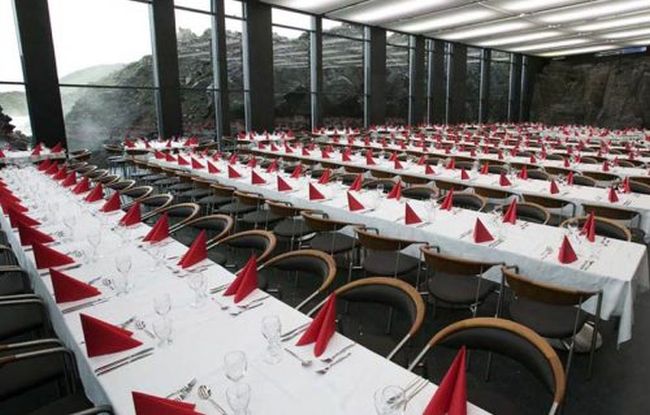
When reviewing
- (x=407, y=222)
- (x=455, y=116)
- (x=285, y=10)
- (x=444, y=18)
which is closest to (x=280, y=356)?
(x=407, y=222)

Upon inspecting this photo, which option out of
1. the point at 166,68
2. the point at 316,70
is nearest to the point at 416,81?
the point at 316,70

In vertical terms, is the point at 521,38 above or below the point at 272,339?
above

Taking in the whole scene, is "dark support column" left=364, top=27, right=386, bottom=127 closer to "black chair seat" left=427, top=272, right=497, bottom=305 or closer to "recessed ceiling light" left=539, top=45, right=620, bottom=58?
"recessed ceiling light" left=539, top=45, right=620, bottom=58

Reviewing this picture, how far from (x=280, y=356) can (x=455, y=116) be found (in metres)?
19.4

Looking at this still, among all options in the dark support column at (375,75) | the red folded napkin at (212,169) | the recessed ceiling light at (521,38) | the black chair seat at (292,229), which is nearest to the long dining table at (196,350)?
the black chair seat at (292,229)

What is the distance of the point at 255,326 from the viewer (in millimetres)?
2104

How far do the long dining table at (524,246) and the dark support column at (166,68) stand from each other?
746 cm

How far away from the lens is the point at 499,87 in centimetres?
2262

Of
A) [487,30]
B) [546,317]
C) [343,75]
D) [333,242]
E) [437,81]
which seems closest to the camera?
[546,317]

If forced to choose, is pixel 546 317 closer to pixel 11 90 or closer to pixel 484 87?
pixel 11 90

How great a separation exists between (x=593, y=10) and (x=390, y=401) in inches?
616

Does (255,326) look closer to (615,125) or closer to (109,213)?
(109,213)

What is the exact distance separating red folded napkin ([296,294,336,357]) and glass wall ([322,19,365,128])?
13520 mm

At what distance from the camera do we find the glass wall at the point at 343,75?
14930 millimetres
